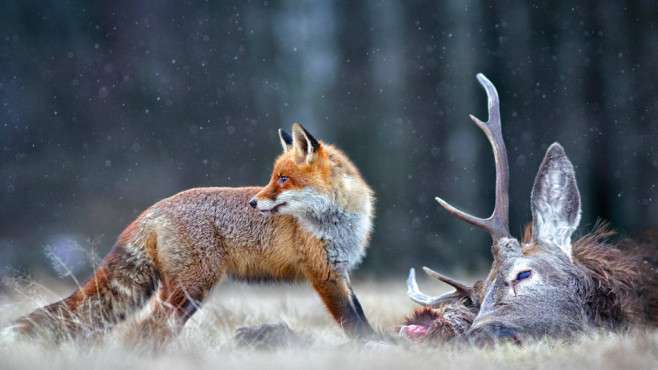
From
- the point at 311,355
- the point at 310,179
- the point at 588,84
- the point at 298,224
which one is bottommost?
the point at 311,355

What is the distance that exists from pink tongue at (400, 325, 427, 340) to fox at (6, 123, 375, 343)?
23 cm

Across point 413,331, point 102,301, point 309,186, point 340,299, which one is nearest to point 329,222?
point 309,186

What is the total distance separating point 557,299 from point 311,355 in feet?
2.67

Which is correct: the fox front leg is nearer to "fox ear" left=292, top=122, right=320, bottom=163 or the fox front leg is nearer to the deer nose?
the deer nose

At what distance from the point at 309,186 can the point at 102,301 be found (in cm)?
98

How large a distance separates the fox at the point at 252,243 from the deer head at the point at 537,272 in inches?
20.9

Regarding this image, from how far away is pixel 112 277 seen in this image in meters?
2.85

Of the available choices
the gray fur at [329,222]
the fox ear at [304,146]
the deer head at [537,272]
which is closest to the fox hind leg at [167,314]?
the gray fur at [329,222]

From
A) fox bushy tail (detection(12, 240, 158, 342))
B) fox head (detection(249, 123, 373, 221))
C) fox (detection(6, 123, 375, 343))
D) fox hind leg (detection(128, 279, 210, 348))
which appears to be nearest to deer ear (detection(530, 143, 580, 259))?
fox (detection(6, 123, 375, 343))

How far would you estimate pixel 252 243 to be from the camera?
3.07m

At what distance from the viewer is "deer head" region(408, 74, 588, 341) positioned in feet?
7.02

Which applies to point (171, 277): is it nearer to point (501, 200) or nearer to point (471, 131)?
point (501, 200)

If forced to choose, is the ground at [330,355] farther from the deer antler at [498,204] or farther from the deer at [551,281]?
the deer antler at [498,204]

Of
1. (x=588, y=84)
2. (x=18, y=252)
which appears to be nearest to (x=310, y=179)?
(x=18, y=252)
